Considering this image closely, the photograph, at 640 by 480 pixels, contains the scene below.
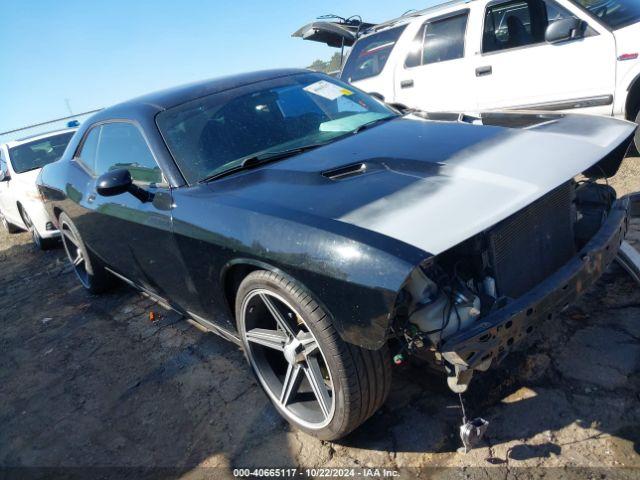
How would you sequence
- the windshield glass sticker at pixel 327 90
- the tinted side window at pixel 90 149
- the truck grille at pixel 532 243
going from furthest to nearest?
the tinted side window at pixel 90 149, the windshield glass sticker at pixel 327 90, the truck grille at pixel 532 243

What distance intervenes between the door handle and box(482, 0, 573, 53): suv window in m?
0.19

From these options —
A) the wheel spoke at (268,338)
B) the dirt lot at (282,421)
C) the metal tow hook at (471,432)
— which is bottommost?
the dirt lot at (282,421)

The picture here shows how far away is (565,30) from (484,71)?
92 centimetres

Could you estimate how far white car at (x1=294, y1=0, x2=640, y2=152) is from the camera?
454 centimetres

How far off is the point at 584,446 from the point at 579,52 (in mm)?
4091

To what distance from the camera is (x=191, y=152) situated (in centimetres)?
261

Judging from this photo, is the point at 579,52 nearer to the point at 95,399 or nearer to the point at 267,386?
the point at 267,386

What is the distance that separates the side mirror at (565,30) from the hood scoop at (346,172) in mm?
3543

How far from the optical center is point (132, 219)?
9.16 ft

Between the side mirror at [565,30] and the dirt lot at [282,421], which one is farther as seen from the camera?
the side mirror at [565,30]

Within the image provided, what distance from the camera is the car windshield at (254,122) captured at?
260 cm

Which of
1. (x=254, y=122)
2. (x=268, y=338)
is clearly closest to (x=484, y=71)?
(x=254, y=122)

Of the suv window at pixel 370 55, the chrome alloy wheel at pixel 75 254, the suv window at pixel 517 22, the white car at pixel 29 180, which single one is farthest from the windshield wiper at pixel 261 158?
the white car at pixel 29 180

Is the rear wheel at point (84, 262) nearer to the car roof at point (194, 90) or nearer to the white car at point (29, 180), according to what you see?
the car roof at point (194, 90)
